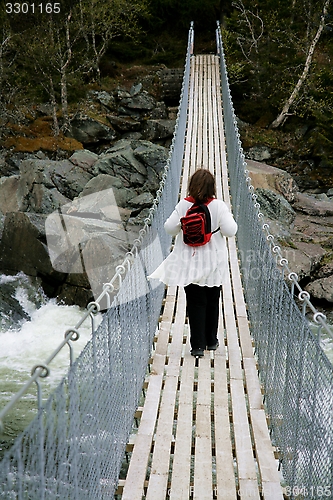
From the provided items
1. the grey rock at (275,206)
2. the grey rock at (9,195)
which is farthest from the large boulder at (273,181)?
the grey rock at (9,195)

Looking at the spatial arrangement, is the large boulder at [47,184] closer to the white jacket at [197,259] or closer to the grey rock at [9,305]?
the grey rock at [9,305]

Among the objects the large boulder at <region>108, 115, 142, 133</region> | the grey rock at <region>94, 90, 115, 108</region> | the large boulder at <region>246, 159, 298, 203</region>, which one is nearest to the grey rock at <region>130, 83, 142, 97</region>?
the grey rock at <region>94, 90, 115, 108</region>

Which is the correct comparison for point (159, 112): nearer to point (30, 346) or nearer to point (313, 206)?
point (313, 206)

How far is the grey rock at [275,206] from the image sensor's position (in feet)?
27.8

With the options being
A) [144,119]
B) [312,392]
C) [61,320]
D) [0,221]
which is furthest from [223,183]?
[144,119]

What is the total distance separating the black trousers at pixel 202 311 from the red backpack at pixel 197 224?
266mm

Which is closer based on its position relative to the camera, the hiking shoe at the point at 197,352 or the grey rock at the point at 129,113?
the hiking shoe at the point at 197,352

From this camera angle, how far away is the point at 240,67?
1290cm

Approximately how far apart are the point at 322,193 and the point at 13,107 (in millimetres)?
6647

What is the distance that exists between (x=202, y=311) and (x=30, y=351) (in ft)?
10.5

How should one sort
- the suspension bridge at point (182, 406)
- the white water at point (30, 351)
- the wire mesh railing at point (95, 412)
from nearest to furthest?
the wire mesh railing at point (95, 412) → the suspension bridge at point (182, 406) → the white water at point (30, 351)

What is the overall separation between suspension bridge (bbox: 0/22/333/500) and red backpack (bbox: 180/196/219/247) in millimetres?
279

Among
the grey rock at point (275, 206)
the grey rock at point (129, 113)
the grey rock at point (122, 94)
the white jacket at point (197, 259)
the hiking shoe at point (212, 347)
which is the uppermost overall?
the grey rock at point (122, 94)

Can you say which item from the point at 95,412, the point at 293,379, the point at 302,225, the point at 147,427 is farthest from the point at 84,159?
the point at 95,412
